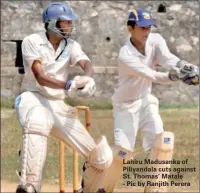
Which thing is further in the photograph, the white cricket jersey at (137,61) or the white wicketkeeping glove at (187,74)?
the white cricket jersey at (137,61)

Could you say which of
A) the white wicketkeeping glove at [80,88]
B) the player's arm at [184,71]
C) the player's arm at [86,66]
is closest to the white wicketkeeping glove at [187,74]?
the player's arm at [184,71]

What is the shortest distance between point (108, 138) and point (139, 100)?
3706 mm

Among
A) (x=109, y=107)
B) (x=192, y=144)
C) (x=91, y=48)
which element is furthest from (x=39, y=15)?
(x=192, y=144)

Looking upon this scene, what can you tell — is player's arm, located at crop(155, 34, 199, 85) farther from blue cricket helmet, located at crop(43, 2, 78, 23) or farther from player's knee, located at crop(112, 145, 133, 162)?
blue cricket helmet, located at crop(43, 2, 78, 23)

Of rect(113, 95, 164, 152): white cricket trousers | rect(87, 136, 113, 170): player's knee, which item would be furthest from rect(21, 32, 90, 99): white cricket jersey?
rect(113, 95, 164, 152): white cricket trousers

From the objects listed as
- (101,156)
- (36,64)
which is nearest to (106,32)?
(101,156)

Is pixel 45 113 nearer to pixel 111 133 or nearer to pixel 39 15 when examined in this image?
pixel 111 133

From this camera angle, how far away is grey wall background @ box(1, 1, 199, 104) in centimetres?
1492

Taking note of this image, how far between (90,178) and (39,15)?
308 inches

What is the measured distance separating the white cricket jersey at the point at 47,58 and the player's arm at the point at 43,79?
0.17 ft

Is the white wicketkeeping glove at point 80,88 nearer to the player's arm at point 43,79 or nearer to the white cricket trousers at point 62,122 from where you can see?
the player's arm at point 43,79

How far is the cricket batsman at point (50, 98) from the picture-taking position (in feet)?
22.2

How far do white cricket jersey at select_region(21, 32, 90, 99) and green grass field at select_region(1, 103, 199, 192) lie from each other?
2.28 metres

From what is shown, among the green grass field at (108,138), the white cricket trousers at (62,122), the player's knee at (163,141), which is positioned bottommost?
the green grass field at (108,138)
